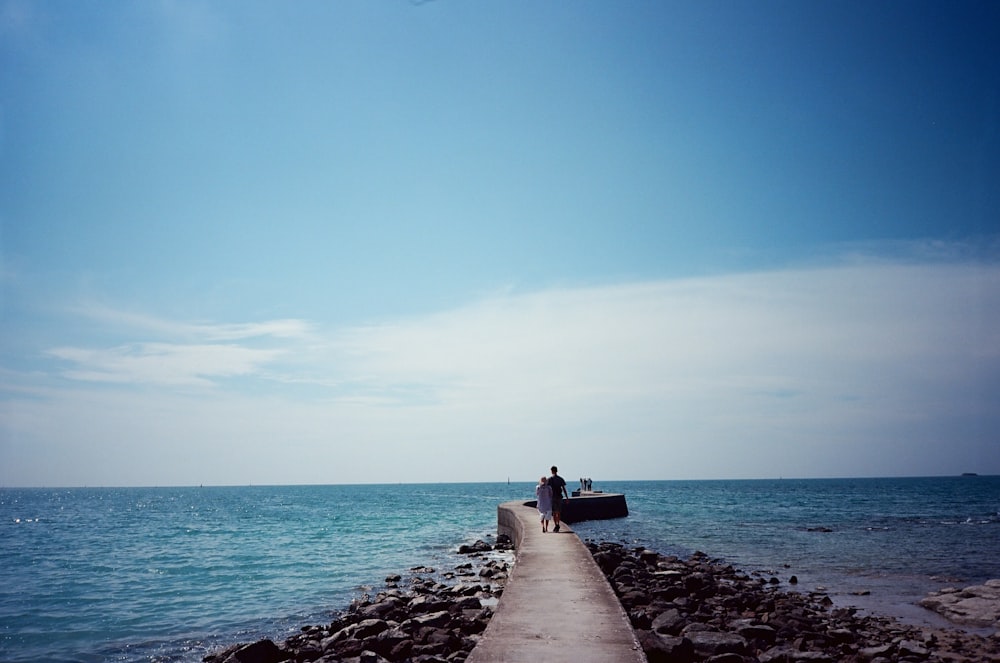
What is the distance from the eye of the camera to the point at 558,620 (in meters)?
7.98

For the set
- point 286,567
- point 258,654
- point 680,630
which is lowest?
point 286,567

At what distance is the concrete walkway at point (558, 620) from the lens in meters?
6.60

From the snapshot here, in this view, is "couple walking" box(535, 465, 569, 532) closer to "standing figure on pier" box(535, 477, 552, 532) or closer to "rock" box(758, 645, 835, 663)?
"standing figure on pier" box(535, 477, 552, 532)

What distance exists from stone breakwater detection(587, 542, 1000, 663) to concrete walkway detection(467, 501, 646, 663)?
0.83 meters

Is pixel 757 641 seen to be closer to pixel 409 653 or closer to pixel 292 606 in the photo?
pixel 409 653

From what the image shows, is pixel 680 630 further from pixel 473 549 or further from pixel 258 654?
pixel 473 549

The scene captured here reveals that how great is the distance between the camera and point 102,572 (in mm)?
21484

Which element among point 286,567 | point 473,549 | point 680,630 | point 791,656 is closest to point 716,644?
point 680,630

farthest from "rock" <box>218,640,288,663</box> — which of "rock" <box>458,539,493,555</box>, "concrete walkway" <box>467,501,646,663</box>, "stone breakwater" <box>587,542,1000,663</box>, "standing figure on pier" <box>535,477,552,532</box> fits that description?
"rock" <box>458,539,493,555</box>

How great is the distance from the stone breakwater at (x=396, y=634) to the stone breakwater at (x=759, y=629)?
8.87ft

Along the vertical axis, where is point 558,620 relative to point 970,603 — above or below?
above

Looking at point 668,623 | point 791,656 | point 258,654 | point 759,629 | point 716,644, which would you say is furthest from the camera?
point 759,629

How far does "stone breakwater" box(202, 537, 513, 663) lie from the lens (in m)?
9.33

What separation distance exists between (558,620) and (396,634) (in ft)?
11.0
